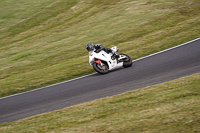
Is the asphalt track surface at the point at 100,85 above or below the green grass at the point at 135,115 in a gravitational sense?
above

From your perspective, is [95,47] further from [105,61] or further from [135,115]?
[135,115]

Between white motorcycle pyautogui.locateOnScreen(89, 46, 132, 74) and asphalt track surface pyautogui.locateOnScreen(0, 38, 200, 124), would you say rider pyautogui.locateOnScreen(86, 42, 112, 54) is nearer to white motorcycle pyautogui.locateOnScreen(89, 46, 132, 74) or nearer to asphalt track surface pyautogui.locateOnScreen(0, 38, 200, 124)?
white motorcycle pyautogui.locateOnScreen(89, 46, 132, 74)

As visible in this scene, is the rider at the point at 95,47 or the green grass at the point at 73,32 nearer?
the rider at the point at 95,47

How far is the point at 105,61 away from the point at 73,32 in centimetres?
1118

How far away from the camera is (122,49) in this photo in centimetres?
1709

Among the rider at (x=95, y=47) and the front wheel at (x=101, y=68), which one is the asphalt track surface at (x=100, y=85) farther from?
the rider at (x=95, y=47)

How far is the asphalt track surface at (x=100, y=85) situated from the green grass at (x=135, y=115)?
0.98 meters

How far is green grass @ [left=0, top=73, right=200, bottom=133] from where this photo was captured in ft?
19.3

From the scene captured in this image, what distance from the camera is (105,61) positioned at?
509 inches

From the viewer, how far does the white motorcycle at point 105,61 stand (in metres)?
12.8

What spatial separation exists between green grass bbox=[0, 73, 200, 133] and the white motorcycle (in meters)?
3.70

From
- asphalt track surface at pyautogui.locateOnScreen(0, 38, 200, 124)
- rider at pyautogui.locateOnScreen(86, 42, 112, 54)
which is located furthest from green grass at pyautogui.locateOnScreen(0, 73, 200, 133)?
rider at pyautogui.locateOnScreen(86, 42, 112, 54)

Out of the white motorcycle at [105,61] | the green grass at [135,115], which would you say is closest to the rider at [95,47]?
the white motorcycle at [105,61]

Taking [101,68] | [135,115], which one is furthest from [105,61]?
[135,115]
